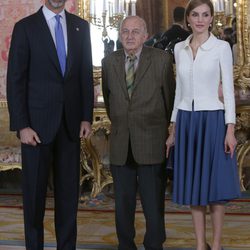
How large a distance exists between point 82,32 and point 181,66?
58cm

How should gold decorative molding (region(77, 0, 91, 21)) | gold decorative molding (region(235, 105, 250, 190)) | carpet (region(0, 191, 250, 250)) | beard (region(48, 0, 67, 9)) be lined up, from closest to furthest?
beard (region(48, 0, 67, 9)), carpet (region(0, 191, 250, 250)), gold decorative molding (region(235, 105, 250, 190)), gold decorative molding (region(77, 0, 91, 21))

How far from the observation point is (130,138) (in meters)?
2.64

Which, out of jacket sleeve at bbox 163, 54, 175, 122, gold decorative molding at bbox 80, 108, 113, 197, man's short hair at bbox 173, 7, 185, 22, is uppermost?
man's short hair at bbox 173, 7, 185, 22

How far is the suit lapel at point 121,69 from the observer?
2.64 m

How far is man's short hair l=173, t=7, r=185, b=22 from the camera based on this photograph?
491cm

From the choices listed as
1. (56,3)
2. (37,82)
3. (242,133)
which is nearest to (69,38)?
(56,3)

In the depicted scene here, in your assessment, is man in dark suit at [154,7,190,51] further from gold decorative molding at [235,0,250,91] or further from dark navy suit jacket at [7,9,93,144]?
dark navy suit jacket at [7,9,93,144]

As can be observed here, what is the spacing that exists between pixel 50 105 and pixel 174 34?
8.59 feet

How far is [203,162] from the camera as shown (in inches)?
97.2

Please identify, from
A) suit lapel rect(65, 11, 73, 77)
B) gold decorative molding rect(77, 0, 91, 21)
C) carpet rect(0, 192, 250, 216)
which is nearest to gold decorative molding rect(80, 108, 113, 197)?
carpet rect(0, 192, 250, 216)

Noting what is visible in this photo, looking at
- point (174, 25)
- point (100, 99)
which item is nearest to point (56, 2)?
point (100, 99)

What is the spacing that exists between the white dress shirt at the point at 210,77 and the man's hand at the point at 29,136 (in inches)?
30.9

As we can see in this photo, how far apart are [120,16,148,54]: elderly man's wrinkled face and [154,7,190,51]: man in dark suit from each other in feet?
7.46

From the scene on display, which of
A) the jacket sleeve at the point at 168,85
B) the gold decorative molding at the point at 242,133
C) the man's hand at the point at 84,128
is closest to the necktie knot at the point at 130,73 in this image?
the jacket sleeve at the point at 168,85
